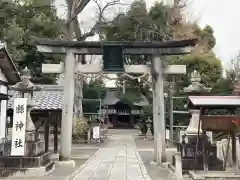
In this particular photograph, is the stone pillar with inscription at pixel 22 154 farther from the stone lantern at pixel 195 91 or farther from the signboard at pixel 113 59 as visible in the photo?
the stone lantern at pixel 195 91

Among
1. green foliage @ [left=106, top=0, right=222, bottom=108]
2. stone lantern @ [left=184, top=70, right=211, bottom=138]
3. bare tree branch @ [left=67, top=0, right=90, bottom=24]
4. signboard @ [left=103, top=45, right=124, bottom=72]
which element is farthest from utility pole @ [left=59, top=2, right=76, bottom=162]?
green foliage @ [left=106, top=0, right=222, bottom=108]

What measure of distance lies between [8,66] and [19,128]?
514cm

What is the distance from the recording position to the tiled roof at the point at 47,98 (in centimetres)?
2134

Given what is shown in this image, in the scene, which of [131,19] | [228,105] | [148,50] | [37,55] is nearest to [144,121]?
[131,19]

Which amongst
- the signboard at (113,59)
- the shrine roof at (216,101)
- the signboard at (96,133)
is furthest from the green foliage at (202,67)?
the shrine roof at (216,101)

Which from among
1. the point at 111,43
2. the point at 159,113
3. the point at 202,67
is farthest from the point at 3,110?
the point at 202,67

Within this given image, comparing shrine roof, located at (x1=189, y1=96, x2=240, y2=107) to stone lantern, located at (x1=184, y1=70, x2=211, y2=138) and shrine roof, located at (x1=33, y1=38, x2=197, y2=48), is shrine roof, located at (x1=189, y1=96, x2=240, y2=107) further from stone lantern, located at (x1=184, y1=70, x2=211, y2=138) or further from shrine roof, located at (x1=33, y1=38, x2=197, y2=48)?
shrine roof, located at (x1=33, y1=38, x2=197, y2=48)

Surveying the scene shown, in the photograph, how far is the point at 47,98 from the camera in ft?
76.0

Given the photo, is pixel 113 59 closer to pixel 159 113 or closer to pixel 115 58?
pixel 115 58

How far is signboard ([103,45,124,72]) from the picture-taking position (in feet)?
53.6

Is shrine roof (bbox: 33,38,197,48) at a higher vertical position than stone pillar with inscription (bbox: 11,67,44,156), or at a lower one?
higher

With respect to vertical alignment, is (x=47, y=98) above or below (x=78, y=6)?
below

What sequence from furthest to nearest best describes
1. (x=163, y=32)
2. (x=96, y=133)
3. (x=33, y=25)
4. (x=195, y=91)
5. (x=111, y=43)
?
1. (x=163, y=32)
2. (x=96, y=133)
3. (x=33, y=25)
4. (x=195, y=91)
5. (x=111, y=43)

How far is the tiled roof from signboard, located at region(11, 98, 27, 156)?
6.74 m
